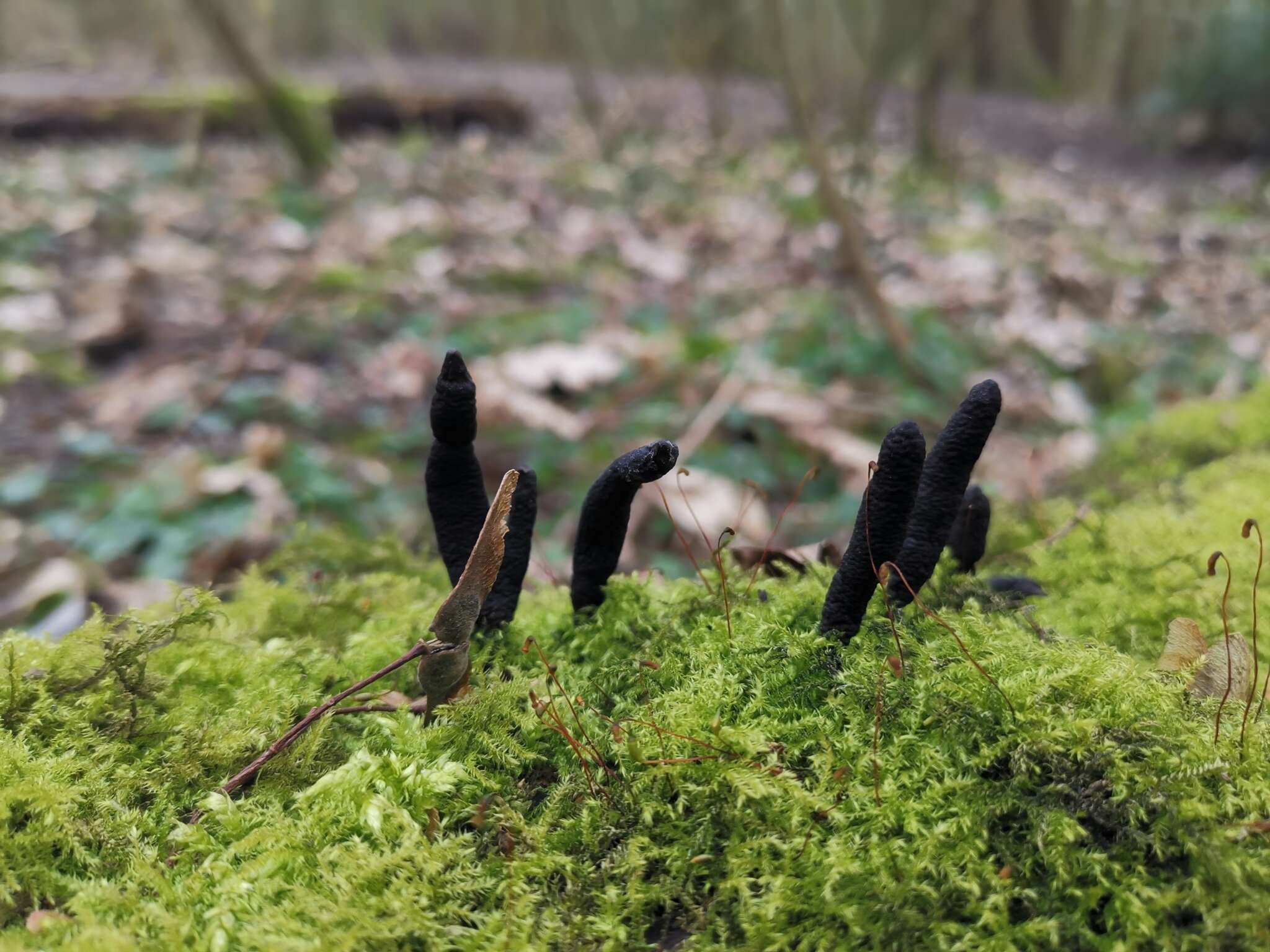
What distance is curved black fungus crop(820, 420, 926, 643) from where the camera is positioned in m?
1.11

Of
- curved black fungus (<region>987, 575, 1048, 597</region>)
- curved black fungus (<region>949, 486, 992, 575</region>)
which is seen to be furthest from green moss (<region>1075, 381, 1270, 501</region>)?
curved black fungus (<region>949, 486, 992, 575</region>)

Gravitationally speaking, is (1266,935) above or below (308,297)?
above

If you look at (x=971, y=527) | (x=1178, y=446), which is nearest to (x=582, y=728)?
(x=971, y=527)

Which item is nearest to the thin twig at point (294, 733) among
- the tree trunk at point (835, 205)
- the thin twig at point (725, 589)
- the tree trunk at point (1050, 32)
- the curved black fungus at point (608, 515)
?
the curved black fungus at point (608, 515)

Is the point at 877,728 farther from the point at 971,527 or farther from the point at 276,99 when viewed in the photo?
the point at 276,99

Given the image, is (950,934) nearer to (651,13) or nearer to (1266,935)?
(1266,935)

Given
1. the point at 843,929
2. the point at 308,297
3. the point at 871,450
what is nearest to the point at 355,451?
the point at 308,297

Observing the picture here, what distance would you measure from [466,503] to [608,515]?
0.74ft

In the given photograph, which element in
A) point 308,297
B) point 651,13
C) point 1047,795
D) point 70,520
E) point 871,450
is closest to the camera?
point 1047,795

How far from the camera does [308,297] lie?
5.02 meters

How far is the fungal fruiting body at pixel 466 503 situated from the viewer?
1263 millimetres

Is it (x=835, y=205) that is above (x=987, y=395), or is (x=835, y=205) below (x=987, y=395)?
below

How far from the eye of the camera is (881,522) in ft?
3.86

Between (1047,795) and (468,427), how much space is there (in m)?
0.89
